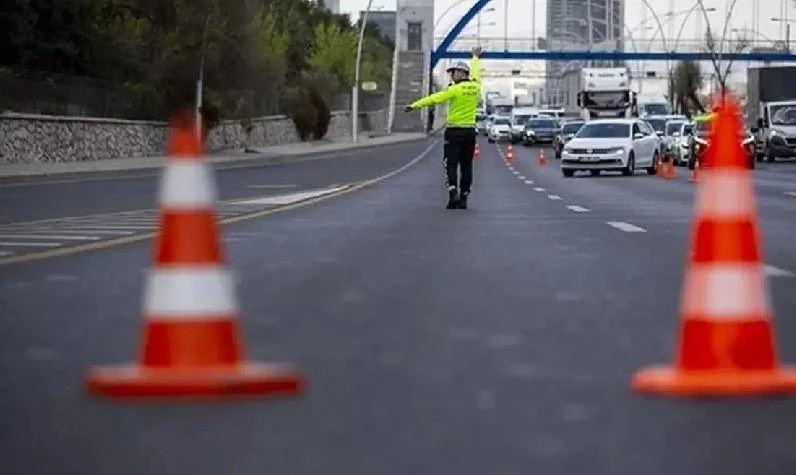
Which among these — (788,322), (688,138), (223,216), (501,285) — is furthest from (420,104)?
(688,138)

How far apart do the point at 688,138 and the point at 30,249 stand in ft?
137

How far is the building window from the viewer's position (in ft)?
549

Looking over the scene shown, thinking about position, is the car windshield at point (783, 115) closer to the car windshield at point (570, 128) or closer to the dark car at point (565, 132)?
the dark car at point (565, 132)

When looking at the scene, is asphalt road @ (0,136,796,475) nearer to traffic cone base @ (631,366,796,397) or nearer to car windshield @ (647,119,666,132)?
traffic cone base @ (631,366,796,397)

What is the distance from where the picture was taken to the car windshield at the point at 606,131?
142 ft

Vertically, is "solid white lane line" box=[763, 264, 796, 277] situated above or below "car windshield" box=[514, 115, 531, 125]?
below

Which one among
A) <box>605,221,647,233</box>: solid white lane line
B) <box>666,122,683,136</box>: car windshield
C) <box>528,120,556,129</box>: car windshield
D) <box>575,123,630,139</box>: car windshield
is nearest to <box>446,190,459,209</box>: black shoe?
<box>605,221,647,233</box>: solid white lane line

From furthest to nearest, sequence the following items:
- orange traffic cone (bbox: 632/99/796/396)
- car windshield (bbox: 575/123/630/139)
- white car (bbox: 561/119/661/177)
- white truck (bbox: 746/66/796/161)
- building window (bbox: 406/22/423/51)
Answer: building window (bbox: 406/22/423/51) < white truck (bbox: 746/66/796/161) < car windshield (bbox: 575/123/630/139) < white car (bbox: 561/119/661/177) < orange traffic cone (bbox: 632/99/796/396)

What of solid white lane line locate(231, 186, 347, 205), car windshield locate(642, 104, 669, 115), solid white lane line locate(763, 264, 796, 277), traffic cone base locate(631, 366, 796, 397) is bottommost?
solid white lane line locate(231, 186, 347, 205)

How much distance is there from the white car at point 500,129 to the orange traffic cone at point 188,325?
10042 centimetres

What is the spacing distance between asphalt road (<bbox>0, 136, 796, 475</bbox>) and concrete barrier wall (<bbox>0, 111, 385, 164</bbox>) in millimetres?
33428

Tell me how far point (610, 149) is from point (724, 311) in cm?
3615

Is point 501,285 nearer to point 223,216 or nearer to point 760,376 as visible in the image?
point 760,376

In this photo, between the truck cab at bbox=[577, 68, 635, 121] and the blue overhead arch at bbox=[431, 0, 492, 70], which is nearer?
the truck cab at bbox=[577, 68, 635, 121]
